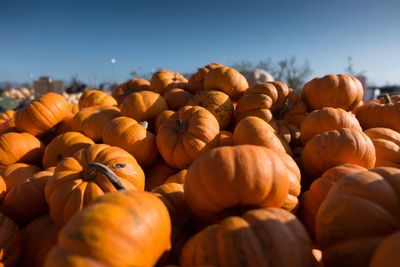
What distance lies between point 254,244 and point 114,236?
623mm

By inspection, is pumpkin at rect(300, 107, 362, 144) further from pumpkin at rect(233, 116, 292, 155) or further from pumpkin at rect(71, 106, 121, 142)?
pumpkin at rect(71, 106, 121, 142)

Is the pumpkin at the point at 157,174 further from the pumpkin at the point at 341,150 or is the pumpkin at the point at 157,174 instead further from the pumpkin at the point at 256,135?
the pumpkin at the point at 341,150

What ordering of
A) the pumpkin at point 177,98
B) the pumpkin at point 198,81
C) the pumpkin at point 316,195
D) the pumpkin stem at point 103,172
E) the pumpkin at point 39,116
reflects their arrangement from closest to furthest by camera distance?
the pumpkin stem at point 103,172 < the pumpkin at point 316,195 < the pumpkin at point 39,116 < the pumpkin at point 177,98 < the pumpkin at point 198,81

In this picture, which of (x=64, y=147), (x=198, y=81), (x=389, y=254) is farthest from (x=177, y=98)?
(x=389, y=254)

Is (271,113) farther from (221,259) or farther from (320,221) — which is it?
(221,259)

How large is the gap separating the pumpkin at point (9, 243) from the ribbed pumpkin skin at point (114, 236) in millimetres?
749

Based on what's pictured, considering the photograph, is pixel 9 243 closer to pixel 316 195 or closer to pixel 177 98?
pixel 316 195

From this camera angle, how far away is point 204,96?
3340 mm

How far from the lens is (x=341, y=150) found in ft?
7.73

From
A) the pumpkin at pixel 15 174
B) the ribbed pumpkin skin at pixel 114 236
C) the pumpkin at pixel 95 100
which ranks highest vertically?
the ribbed pumpkin skin at pixel 114 236

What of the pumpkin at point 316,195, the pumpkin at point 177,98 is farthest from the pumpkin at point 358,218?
the pumpkin at point 177,98

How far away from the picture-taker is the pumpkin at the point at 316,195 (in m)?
2.03

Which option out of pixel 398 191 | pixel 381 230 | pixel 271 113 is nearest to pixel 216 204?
pixel 381 230

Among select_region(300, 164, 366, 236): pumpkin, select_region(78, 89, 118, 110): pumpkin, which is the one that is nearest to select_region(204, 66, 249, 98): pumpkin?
select_region(78, 89, 118, 110): pumpkin
